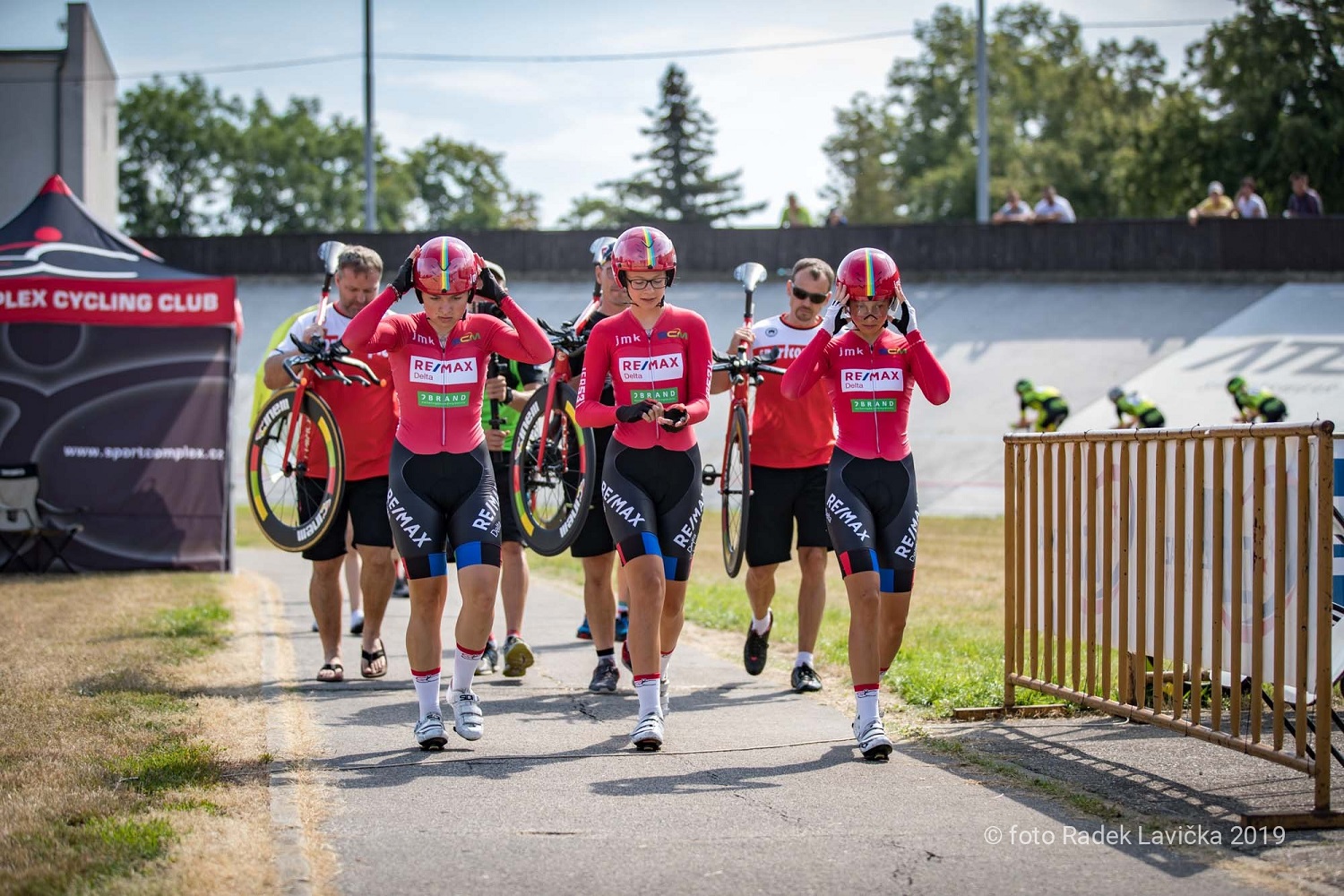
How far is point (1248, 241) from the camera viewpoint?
34.5m

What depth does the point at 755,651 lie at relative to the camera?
8.59 metres

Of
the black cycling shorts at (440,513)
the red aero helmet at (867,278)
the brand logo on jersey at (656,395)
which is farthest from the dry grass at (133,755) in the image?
the red aero helmet at (867,278)

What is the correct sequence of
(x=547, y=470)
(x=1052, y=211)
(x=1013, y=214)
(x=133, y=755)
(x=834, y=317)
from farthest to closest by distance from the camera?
(x=1013, y=214) → (x=1052, y=211) → (x=547, y=470) → (x=834, y=317) → (x=133, y=755)

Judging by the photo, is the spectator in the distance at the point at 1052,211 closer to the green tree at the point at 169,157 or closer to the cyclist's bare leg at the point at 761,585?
the cyclist's bare leg at the point at 761,585

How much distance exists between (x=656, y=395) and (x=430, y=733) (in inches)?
73.0

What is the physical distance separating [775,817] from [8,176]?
1292 inches

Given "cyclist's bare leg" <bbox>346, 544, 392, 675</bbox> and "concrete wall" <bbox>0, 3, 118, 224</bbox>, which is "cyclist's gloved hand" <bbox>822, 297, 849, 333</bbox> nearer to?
"cyclist's bare leg" <bbox>346, 544, 392, 675</bbox>

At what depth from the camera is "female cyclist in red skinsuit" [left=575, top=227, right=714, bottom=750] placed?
6.74 meters

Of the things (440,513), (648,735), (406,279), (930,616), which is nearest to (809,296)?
(406,279)

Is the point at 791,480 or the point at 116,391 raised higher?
the point at 116,391

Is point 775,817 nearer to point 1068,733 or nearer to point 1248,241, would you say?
point 1068,733

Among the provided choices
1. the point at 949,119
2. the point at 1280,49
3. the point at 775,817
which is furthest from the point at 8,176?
the point at 949,119

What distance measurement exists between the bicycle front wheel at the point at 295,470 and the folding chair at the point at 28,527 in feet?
23.2

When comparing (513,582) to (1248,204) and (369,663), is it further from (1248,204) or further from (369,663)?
(1248,204)
